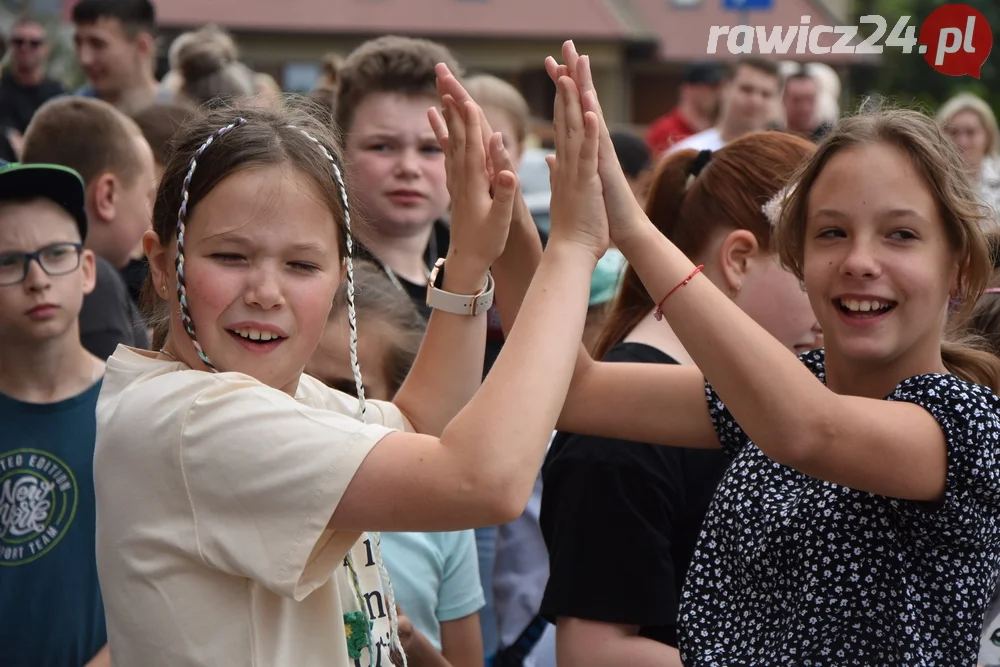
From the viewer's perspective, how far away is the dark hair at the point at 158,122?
4953 millimetres

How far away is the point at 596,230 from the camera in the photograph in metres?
1.96

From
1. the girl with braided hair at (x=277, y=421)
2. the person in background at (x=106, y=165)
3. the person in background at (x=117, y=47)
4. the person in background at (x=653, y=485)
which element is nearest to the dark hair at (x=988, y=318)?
the person in background at (x=653, y=485)

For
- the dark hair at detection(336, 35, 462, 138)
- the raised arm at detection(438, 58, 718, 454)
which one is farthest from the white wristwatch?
the dark hair at detection(336, 35, 462, 138)

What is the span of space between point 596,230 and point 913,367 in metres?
0.61

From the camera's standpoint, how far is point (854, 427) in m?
1.92

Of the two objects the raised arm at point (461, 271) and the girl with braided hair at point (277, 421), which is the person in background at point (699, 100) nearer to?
the raised arm at point (461, 271)

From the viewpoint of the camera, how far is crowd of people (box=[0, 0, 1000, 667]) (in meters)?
1.79

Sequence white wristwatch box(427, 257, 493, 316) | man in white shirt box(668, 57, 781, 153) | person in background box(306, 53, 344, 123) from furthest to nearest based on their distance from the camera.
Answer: man in white shirt box(668, 57, 781, 153) < person in background box(306, 53, 344, 123) < white wristwatch box(427, 257, 493, 316)

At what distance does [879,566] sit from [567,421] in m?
0.64

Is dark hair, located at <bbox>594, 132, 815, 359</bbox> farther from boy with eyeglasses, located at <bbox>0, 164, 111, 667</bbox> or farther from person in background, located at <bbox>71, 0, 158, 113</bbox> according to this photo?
person in background, located at <bbox>71, 0, 158, 113</bbox>

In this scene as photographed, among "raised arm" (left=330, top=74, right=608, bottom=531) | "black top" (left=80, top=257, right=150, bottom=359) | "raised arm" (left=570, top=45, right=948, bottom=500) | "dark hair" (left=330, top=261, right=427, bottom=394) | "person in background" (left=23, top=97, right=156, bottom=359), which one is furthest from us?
"person in background" (left=23, top=97, right=156, bottom=359)

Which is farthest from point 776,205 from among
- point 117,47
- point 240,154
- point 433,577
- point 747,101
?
point 117,47

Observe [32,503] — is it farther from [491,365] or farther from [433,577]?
[491,365]

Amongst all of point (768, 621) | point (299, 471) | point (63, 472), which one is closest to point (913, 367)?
point (768, 621)
